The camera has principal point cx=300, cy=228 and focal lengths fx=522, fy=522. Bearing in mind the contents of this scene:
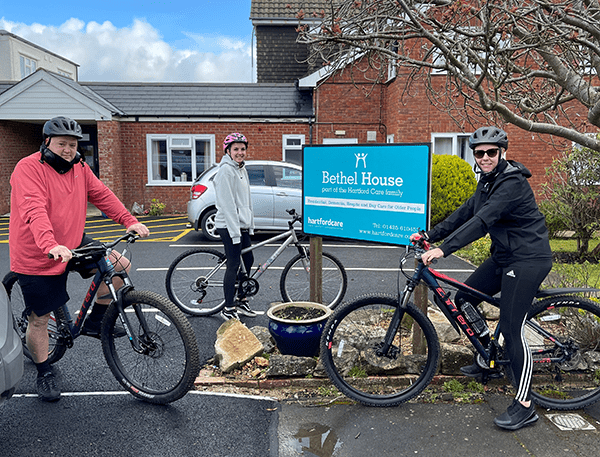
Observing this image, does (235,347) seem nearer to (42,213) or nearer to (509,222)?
(42,213)

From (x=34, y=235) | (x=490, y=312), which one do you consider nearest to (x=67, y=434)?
(x=34, y=235)

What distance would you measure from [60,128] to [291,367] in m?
2.54

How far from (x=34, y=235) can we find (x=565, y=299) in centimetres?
375

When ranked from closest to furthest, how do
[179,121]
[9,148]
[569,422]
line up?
[569,422]
[179,121]
[9,148]

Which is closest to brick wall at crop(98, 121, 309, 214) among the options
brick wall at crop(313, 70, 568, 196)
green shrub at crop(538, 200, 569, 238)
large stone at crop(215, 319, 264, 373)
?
brick wall at crop(313, 70, 568, 196)

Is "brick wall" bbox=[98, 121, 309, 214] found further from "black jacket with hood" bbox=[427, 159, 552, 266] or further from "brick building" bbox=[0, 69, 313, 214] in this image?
"black jacket with hood" bbox=[427, 159, 552, 266]

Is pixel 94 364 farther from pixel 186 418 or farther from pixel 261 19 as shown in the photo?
pixel 261 19

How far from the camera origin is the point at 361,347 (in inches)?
Result: 170

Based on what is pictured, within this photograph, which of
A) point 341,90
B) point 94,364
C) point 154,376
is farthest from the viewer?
point 341,90

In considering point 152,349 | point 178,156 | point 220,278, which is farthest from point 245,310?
point 178,156

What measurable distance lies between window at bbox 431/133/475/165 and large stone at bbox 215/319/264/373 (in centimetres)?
1224

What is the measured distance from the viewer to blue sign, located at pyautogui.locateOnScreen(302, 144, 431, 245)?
4449 millimetres

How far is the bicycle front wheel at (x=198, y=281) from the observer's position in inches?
238

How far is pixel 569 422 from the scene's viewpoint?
362 cm
